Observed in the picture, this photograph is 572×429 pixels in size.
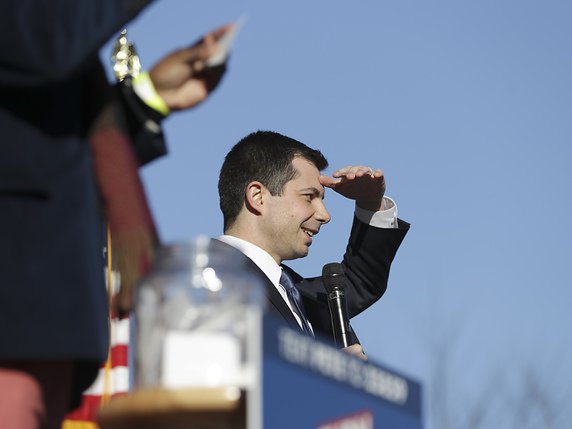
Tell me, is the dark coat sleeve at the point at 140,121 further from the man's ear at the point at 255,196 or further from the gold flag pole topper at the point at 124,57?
the man's ear at the point at 255,196

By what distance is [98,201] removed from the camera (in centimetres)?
236

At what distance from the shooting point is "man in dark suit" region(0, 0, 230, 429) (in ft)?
7.07

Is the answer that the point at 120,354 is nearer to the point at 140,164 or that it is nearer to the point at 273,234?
the point at 273,234

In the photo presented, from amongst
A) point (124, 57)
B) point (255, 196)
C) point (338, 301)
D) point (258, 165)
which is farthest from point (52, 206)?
point (258, 165)

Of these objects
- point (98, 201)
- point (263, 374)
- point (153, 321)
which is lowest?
point (263, 374)

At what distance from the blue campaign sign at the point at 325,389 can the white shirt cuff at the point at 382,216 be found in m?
2.75

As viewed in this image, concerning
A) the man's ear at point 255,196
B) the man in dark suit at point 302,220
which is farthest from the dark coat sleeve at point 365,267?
the man's ear at point 255,196

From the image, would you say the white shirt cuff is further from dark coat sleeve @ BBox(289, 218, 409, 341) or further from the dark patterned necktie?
the dark patterned necktie

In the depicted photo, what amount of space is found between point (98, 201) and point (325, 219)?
2.80m

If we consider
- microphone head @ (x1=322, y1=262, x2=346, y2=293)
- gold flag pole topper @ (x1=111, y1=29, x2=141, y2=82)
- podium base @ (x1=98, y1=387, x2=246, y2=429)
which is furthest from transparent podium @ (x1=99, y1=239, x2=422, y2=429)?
gold flag pole topper @ (x1=111, y1=29, x2=141, y2=82)

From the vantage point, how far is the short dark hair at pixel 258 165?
5.18 meters

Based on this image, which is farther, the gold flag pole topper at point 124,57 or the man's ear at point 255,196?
the man's ear at point 255,196

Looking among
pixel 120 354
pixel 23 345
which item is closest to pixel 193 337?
pixel 23 345

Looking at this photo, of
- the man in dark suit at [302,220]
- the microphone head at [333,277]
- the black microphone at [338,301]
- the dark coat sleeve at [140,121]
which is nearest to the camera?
the dark coat sleeve at [140,121]
